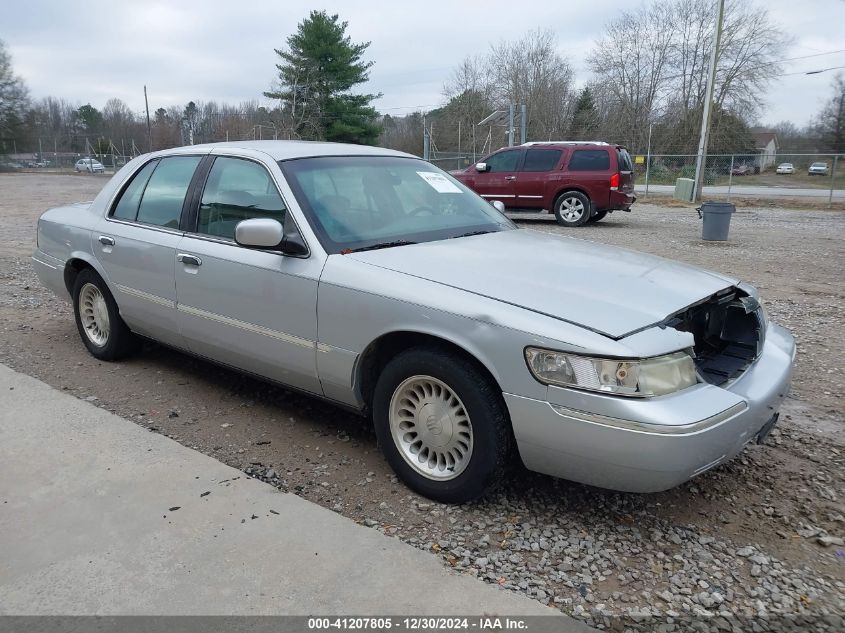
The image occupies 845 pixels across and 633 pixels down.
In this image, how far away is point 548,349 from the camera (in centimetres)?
252

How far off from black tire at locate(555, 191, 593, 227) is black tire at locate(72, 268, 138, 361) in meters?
11.7

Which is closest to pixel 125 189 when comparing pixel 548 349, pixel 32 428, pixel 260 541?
pixel 32 428

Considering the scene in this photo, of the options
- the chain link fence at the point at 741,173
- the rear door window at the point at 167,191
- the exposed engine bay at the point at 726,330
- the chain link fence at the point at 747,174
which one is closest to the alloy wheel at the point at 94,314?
the rear door window at the point at 167,191

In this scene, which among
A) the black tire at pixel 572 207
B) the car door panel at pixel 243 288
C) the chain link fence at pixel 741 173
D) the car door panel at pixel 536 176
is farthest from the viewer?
the chain link fence at pixel 741 173

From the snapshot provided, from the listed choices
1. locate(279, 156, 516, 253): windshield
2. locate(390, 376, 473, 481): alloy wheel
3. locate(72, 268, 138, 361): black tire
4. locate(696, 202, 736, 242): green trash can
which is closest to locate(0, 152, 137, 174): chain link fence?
locate(696, 202, 736, 242): green trash can

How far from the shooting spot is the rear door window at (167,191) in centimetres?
419

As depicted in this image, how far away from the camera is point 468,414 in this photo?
9.12ft

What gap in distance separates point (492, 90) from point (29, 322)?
50321mm

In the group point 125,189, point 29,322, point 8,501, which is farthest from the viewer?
point 29,322

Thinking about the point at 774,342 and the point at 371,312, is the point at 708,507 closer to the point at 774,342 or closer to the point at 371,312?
the point at 774,342

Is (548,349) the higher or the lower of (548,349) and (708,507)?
the higher

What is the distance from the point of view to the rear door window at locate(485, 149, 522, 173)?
50.8ft

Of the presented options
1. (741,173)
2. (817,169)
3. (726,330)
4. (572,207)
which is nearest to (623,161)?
(572,207)

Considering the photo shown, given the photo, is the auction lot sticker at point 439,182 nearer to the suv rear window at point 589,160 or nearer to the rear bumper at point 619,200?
the rear bumper at point 619,200
